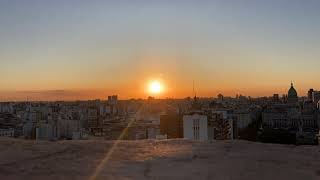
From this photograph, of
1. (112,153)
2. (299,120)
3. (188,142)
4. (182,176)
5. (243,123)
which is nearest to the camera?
(182,176)

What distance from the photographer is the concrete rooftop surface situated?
3980 millimetres

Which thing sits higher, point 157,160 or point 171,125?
point 157,160

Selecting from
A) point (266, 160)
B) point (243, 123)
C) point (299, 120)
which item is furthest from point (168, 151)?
point (243, 123)

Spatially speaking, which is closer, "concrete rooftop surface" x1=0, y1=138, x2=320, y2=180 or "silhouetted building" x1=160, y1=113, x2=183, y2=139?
"concrete rooftop surface" x1=0, y1=138, x2=320, y2=180

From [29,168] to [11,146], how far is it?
1323mm

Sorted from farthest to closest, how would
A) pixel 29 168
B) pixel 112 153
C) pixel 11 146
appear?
pixel 11 146 < pixel 112 153 < pixel 29 168

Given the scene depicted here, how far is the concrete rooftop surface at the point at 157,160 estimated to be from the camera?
3.98 m

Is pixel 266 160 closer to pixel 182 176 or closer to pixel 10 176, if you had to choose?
pixel 182 176

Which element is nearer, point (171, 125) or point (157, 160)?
point (157, 160)

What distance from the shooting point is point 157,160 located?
4.55m

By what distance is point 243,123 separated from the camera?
78.8 m

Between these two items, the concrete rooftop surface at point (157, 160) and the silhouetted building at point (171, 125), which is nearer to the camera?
the concrete rooftop surface at point (157, 160)

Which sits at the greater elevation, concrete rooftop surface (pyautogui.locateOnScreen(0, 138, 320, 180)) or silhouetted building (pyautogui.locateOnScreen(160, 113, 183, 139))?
concrete rooftop surface (pyautogui.locateOnScreen(0, 138, 320, 180))

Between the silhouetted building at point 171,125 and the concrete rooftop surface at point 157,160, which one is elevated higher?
the concrete rooftop surface at point 157,160
